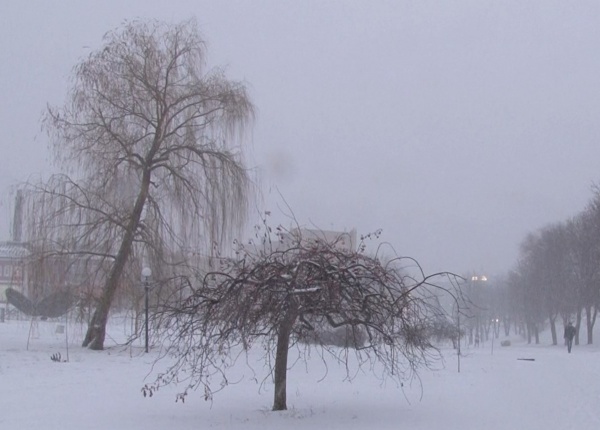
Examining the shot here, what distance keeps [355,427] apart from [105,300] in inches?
602

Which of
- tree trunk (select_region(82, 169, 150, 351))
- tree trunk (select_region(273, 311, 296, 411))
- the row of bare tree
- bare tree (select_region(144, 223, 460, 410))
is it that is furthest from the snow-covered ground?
the row of bare tree

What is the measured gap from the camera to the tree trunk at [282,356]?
37.7ft

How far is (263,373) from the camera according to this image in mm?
19250

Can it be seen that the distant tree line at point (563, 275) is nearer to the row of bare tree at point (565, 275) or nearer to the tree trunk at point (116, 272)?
the row of bare tree at point (565, 275)

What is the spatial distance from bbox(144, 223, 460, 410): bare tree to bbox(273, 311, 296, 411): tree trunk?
0.05 feet

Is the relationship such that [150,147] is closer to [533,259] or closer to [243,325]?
[243,325]

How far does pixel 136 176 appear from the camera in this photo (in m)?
26.1

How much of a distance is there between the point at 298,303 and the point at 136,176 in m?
16.0

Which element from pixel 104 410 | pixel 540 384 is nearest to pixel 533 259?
pixel 540 384

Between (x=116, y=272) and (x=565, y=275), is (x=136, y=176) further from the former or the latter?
(x=565, y=275)

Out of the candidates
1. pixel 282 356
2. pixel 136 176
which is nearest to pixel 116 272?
pixel 136 176

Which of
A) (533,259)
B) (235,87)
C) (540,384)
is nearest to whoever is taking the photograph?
(540,384)

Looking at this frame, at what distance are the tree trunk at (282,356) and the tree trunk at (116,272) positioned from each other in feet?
44.1

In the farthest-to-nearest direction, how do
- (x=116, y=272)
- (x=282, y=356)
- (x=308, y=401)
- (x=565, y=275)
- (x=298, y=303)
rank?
(x=565, y=275) < (x=116, y=272) < (x=308, y=401) < (x=282, y=356) < (x=298, y=303)
